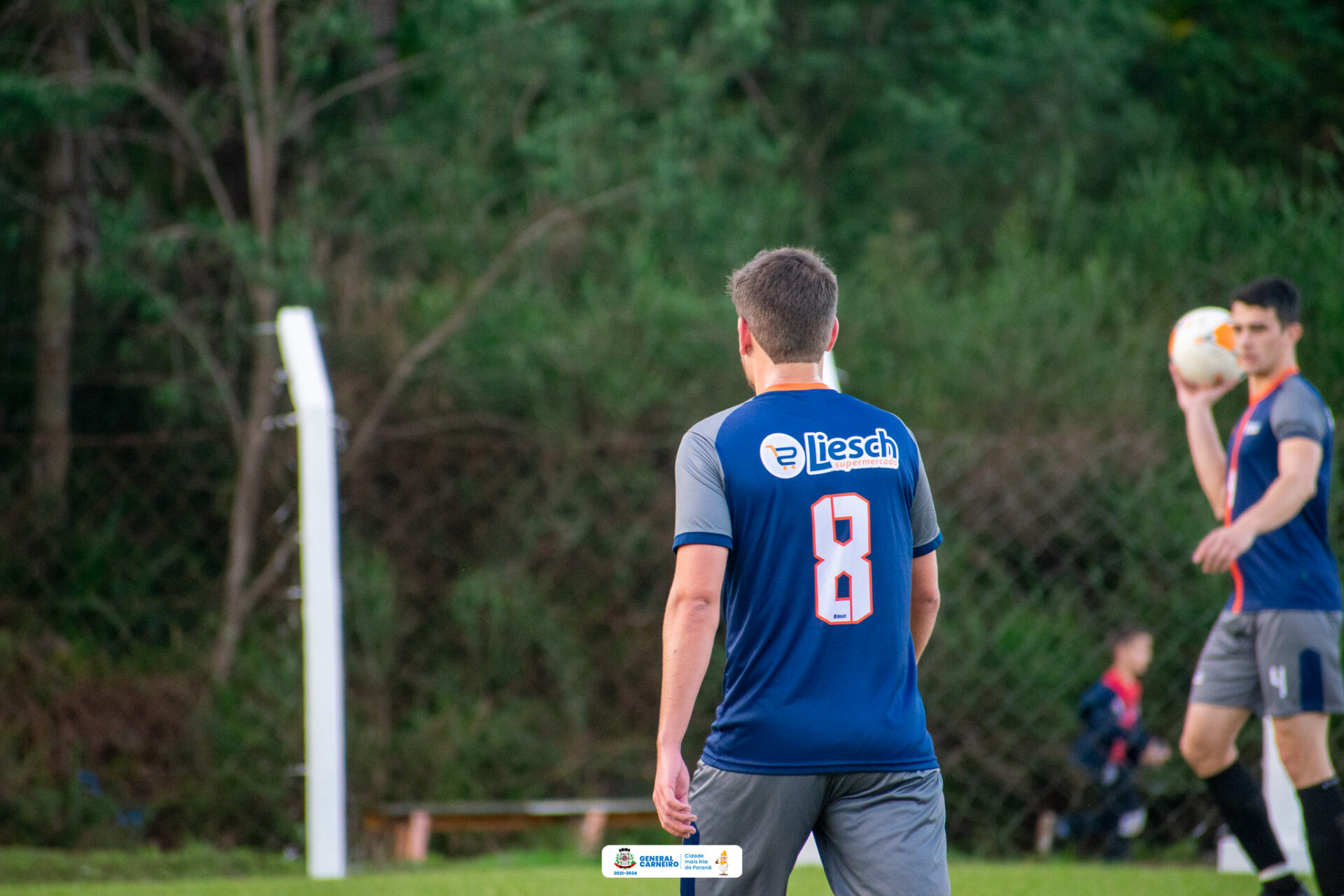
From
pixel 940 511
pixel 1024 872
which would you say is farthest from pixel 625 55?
pixel 1024 872

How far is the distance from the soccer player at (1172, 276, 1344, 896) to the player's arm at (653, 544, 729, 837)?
199 centimetres

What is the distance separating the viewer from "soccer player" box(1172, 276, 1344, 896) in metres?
3.65

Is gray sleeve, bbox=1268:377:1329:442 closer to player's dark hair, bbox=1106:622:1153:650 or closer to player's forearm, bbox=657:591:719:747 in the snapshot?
player's dark hair, bbox=1106:622:1153:650

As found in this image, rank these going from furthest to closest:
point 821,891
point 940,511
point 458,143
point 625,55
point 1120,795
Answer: point 625,55
point 458,143
point 940,511
point 1120,795
point 821,891

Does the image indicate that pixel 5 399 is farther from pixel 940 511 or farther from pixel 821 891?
pixel 821 891

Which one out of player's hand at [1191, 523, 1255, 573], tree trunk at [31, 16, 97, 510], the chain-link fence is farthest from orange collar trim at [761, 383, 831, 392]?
tree trunk at [31, 16, 97, 510]

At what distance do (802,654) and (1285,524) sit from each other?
2.24 metres

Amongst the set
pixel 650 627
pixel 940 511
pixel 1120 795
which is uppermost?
pixel 940 511

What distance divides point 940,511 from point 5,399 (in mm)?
5969

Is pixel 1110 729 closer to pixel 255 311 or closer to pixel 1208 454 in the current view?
pixel 1208 454

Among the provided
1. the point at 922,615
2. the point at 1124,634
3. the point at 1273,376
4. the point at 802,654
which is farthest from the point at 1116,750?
the point at 802,654

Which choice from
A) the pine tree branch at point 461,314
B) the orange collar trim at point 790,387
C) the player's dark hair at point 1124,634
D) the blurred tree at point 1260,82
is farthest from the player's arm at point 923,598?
the blurred tree at point 1260,82

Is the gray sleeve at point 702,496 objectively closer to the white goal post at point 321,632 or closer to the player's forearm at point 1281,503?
the player's forearm at point 1281,503

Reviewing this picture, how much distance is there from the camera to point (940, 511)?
6.23m
